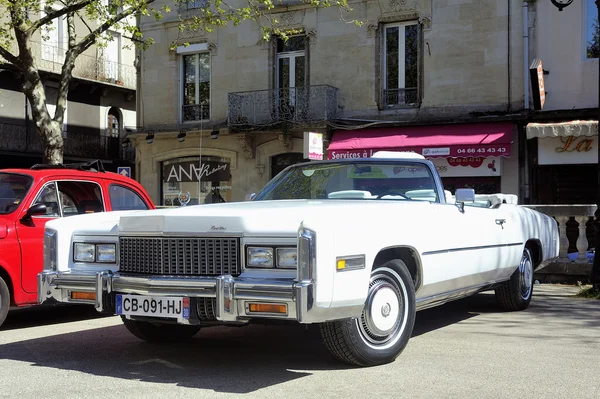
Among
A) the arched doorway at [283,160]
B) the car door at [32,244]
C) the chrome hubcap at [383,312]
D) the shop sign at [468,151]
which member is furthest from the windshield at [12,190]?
the arched doorway at [283,160]

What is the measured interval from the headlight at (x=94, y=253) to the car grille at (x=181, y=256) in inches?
6.0

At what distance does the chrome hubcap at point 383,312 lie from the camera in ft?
17.3

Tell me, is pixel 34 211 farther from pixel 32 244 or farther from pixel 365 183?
pixel 365 183

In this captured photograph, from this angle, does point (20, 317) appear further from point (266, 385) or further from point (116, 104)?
point (116, 104)

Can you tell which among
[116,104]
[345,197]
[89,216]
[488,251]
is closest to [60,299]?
[89,216]

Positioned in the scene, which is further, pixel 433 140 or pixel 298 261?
pixel 433 140

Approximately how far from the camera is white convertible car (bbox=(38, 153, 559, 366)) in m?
4.78

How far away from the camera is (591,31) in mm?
18562

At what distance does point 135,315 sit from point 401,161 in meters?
2.87

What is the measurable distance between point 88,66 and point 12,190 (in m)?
26.5

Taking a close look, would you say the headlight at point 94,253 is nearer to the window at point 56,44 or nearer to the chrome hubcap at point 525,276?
the chrome hubcap at point 525,276

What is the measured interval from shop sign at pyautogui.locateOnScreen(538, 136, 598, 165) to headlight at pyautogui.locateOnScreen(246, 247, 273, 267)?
15156mm

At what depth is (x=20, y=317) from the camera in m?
8.73

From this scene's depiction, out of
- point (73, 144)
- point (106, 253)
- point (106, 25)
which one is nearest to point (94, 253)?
point (106, 253)
